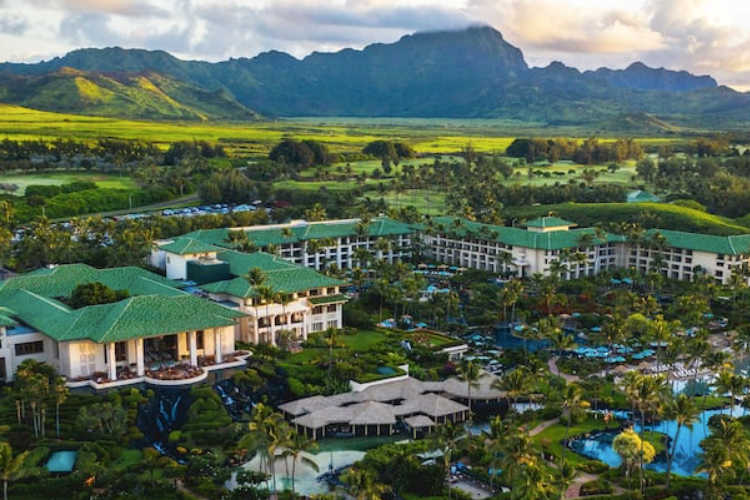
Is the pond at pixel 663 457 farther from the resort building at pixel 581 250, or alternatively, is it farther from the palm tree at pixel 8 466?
the resort building at pixel 581 250

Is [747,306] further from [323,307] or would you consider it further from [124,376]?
[124,376]

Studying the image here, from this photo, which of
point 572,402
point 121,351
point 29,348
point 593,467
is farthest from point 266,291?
point 593,467

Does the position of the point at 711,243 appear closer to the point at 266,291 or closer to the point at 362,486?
the point at 266,291

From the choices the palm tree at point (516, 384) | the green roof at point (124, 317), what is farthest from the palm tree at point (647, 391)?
the green roof at point (124, 317)

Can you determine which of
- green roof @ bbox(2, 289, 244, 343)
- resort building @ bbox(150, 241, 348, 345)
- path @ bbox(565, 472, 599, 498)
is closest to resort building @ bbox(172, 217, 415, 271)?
resort building @ bbox(150, 241, 348, 345)

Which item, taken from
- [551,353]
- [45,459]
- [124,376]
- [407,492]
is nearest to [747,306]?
[551,353]

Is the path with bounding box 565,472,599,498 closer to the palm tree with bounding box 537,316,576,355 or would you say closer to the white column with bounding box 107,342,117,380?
the palm tree with bounding box 537,316,576,355

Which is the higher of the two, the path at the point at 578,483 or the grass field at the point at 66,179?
the grass field at the point at 66,179
